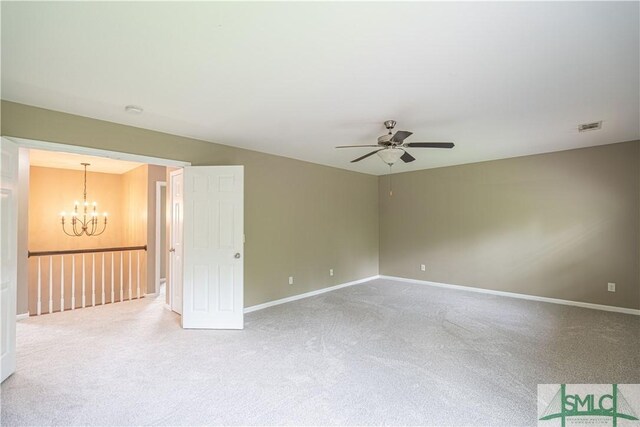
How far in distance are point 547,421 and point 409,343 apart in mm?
1357

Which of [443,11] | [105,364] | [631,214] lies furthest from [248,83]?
[631,214]

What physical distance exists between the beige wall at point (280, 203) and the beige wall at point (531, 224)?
3.46ft

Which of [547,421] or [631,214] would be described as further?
[631,214]

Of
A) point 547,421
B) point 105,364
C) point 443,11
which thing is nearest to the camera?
point 443,11

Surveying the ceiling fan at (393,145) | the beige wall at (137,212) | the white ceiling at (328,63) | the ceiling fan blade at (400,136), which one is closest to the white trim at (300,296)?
the beige wall at (137,212)

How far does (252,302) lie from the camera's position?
4.52 meters

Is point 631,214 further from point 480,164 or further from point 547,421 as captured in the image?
point 547,421

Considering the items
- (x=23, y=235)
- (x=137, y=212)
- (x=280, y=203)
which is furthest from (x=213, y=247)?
(x=137, y=212)

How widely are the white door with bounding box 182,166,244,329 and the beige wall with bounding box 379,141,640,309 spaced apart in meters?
4.10

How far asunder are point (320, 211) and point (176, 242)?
2.60 metres

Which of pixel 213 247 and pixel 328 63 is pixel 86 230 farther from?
pixel 328 63

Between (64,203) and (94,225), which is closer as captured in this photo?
(64,203)

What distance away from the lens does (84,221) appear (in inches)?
251

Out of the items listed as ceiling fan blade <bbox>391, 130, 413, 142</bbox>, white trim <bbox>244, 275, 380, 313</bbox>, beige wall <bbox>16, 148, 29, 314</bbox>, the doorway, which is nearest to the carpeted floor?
white trim <bbox>244, 275, 380, 313</bbox>
